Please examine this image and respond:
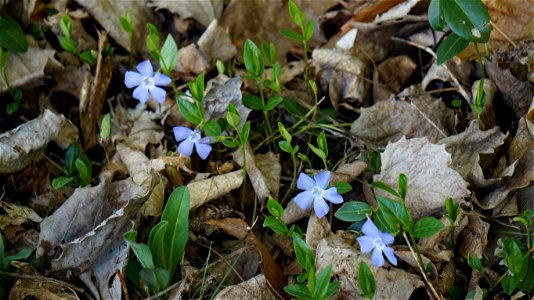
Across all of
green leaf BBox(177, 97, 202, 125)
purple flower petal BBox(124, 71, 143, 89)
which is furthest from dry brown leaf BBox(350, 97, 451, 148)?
purple flower petal BBox(124, 71, 143, 89)

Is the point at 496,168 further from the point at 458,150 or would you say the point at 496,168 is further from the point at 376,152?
the point at 376,152

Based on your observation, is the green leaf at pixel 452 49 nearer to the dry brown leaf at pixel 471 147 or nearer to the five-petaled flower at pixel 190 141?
the dry brown leaf at pixel 471 147

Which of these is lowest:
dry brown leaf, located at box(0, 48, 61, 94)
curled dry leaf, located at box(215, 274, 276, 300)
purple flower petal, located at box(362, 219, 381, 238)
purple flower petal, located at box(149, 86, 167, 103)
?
curled dry leaf, located at box(215, 274, 276, 300)

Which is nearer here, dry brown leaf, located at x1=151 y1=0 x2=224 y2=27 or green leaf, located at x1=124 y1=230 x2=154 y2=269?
green leaf, located at x1=124 y1=230 x2=154 y2=269

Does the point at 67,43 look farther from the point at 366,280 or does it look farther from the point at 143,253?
the point at 366,280

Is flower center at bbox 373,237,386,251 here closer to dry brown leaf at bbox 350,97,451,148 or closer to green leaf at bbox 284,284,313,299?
green leaf at bbox 284,284,313,299

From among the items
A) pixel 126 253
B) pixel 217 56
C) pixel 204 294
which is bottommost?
pixel 204 294

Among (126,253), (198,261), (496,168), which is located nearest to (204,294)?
(198,261)
